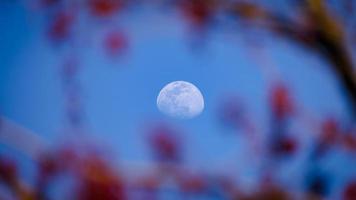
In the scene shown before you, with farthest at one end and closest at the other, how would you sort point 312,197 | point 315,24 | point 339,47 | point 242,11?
point 242,11 → point 312,197 → point 315,24 → point 339,47

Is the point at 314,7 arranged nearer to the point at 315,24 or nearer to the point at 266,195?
the point at 315,24

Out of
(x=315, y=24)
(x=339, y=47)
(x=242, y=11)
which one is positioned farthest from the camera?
(x=242, y=11)

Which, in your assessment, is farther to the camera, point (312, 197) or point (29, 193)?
point (312, 197)

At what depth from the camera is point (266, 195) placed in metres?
1.35

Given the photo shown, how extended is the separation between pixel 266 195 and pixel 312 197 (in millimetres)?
181

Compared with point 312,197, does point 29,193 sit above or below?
below

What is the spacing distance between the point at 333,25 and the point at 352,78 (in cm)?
19

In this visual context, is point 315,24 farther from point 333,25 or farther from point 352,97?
point 352,97

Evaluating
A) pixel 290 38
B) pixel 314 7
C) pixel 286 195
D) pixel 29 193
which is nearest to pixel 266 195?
pixel 286 195

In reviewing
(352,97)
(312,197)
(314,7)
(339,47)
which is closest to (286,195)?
(312,197)

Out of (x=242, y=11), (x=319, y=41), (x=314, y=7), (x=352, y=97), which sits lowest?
(x=352, y=97)

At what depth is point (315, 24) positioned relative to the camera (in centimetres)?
114

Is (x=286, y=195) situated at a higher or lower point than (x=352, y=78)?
lower

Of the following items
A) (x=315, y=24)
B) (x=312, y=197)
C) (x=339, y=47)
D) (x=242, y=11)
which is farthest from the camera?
(x=242, y=11)
